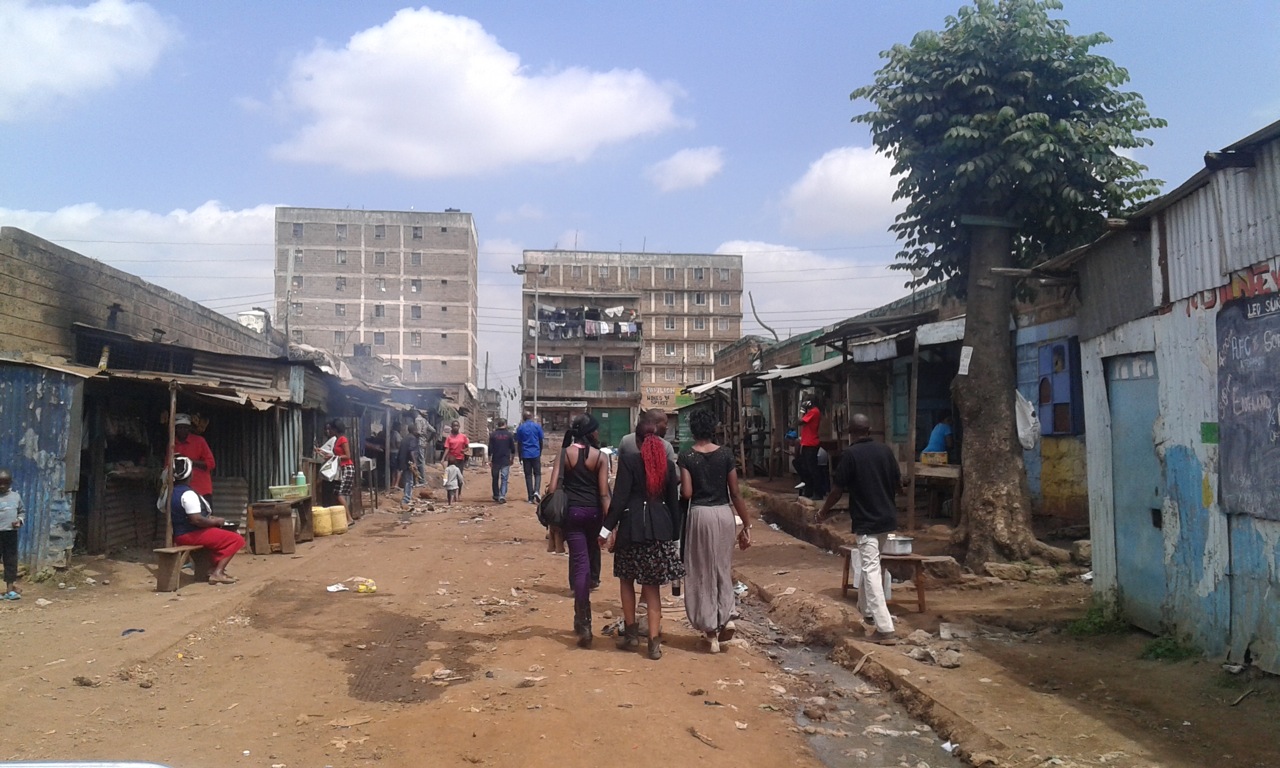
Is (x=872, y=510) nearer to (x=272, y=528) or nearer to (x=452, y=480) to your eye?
(x=272, y=528)

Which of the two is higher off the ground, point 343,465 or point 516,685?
point 343,465

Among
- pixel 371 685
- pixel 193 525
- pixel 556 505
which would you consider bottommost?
pixel 371 685

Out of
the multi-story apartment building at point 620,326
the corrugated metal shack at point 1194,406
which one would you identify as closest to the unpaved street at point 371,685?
the corrugated metal shack at point 1194,406

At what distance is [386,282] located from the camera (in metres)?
74.7

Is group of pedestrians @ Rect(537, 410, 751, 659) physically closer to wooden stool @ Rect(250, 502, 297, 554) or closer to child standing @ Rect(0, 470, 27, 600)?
child standing @ Rect(0, 470, 27, 600)

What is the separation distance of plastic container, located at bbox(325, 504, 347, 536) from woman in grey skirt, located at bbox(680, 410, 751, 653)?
891 centimetres

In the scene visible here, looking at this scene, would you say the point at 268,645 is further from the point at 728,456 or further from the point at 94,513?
the point at 94,513

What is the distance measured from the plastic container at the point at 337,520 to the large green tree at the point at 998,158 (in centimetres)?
939

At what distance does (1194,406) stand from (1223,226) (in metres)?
1.21

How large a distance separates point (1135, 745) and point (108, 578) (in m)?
9.59

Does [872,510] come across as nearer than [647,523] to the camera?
No

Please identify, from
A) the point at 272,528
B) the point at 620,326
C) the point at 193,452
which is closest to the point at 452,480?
the point at 272,528

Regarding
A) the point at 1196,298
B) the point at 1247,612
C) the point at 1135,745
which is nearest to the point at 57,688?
the point at 1135,745

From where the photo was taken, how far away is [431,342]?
7606 cm
